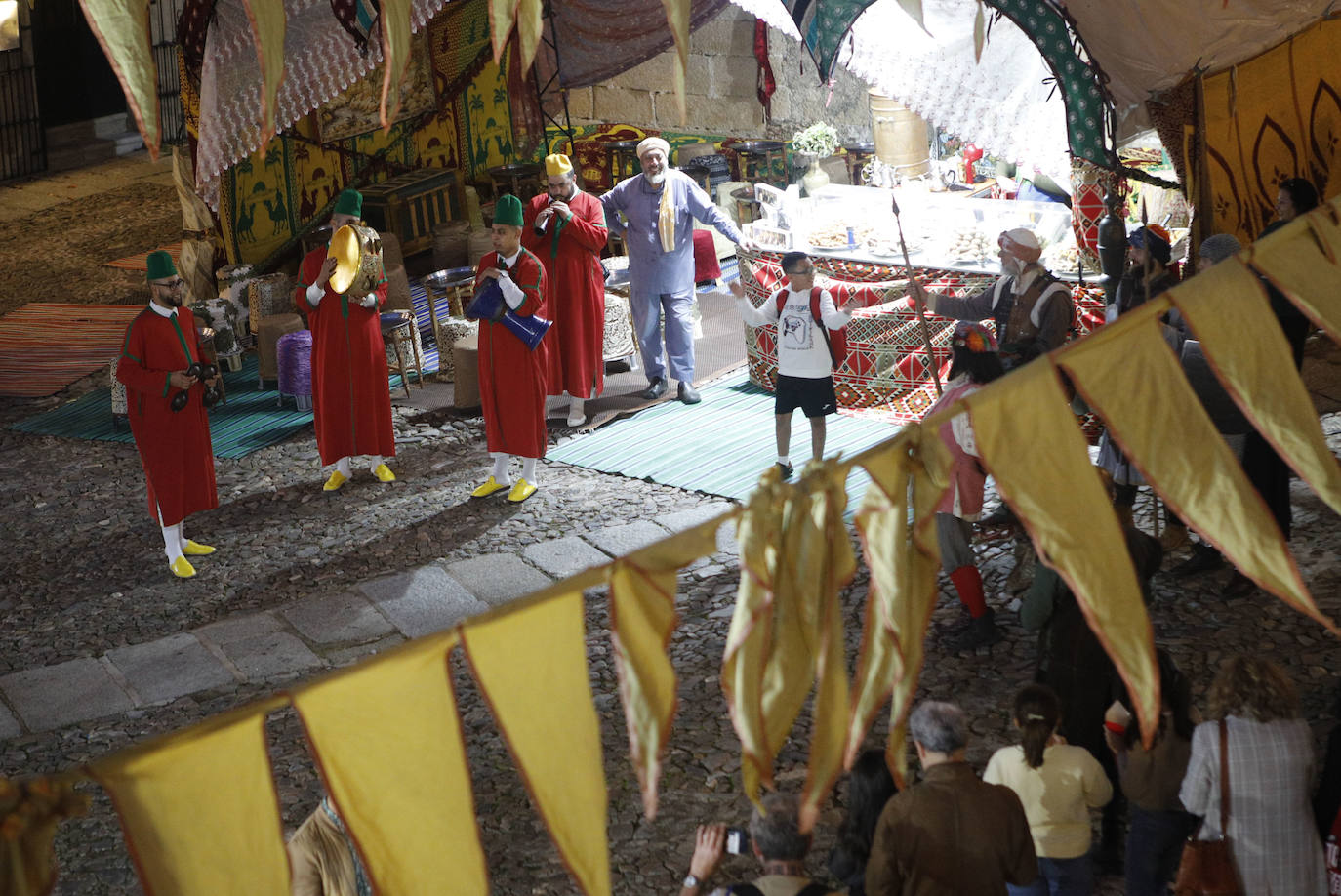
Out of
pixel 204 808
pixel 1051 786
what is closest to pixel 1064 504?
pixel 1051 786

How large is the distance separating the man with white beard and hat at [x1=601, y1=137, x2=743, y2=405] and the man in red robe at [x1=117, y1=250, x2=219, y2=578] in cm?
313

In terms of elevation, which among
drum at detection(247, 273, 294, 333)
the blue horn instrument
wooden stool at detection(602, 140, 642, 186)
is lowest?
the blue horn instrument

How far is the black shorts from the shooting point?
7762mm

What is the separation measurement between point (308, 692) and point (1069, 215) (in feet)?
24.8

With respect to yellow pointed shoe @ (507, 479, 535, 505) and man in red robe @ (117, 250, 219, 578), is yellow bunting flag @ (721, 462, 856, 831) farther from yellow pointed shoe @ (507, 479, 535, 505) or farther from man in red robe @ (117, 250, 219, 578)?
yellow pointed shoe @ (507, 479, 535, 505)

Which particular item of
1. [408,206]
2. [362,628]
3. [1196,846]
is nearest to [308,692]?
[1196,846]

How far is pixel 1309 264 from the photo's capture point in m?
4.00

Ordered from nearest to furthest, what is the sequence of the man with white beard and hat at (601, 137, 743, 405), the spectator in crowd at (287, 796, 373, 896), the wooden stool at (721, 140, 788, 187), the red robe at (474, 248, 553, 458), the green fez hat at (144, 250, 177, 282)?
the spectator in crowd at (287, 796, 373, 896)
the green fez hat at (144, 250, 177, 282)
the red robe at (474, 248, 553, 458)
the man with white beard and hat at (601, 137, 743, 405)
the wooden stool at (721, 140, 788, 187)

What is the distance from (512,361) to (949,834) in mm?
4836

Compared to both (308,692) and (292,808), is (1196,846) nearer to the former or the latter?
(308,692)

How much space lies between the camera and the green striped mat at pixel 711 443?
27.4ft

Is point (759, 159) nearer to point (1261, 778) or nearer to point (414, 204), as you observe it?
point (414, 204)

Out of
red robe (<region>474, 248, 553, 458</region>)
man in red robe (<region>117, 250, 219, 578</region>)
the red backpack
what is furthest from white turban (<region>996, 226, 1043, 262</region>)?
man in red robe (<region>117, 250, 219, 578</region>)

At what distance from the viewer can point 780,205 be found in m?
9.91
